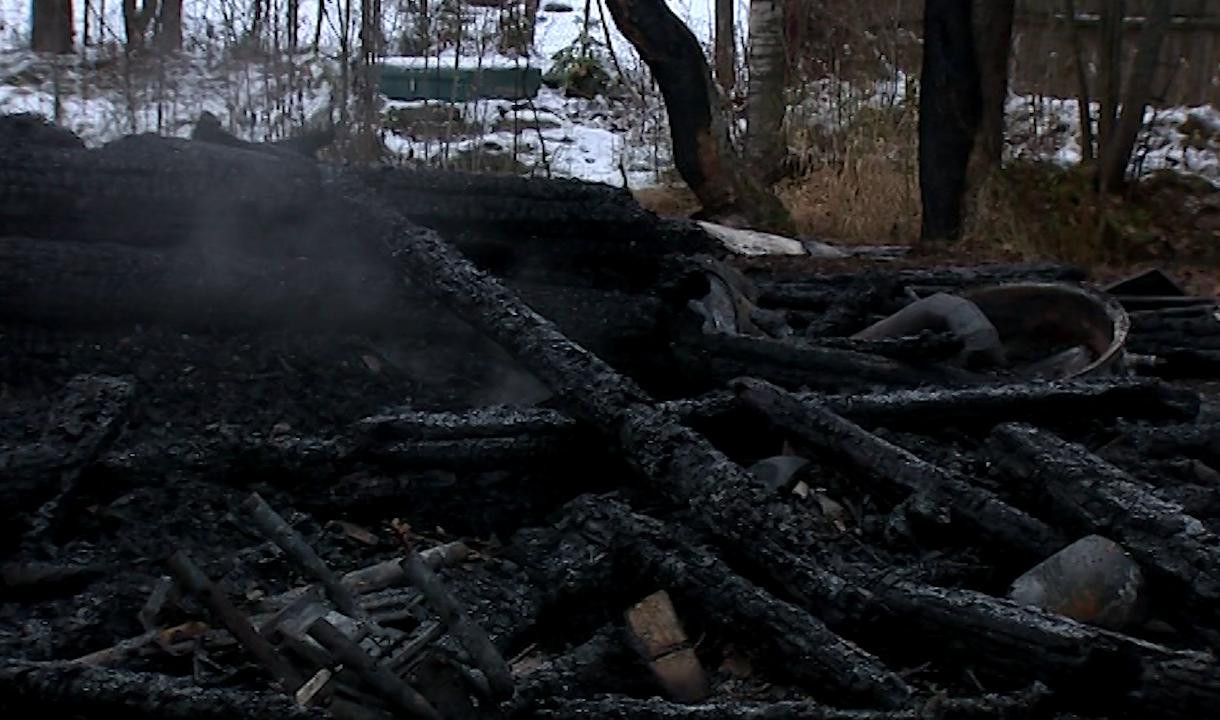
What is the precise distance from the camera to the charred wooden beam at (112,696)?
2.45 meters

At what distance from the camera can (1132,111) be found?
9.08 m

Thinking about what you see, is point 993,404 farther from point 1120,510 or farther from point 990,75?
point 990,75

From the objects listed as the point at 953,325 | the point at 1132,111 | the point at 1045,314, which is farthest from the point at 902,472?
the point at 1132,111

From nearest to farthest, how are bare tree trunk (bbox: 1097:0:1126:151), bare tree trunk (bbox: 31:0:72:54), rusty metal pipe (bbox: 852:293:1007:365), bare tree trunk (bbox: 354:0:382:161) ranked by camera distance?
rusty metal pipe (bbox: 852:293:1007:365) → bare tree trunk (bbox: 1097:0:1126:151) → bare tree trunk (bbox: 354:0:382:161) → bare tree trunk (bbox: 31:0:72:54)

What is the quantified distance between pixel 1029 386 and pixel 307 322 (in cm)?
224

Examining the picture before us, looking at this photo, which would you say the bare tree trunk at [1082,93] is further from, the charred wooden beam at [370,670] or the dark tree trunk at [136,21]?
the charred wooden beam at [370,670]

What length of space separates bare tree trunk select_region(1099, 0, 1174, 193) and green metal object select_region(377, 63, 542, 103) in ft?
14.7

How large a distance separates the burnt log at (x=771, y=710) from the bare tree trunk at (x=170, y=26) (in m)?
8.20

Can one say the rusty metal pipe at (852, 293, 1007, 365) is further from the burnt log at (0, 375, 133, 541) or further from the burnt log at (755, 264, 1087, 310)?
the burnt log at (0, 375, 133, 541)

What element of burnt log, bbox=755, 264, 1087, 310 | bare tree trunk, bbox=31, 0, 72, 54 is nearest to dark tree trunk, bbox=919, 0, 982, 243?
burnt log, bbox=755, 264, 1087, 310

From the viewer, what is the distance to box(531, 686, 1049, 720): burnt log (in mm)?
2459

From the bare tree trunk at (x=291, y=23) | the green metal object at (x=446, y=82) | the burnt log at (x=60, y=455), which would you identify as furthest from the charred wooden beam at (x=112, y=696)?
the green metal object at (x=446, y=82)

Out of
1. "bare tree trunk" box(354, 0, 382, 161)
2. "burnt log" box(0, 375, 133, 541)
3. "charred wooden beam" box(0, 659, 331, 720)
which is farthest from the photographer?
"bare tree trunk" box(354, 0, 382, 161)

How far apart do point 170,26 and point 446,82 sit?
3.28m
